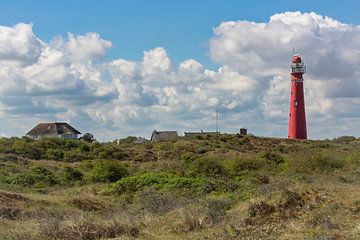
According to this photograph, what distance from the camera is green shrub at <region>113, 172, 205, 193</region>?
24.7 m

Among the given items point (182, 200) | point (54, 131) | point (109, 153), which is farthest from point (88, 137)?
point (182, 200)

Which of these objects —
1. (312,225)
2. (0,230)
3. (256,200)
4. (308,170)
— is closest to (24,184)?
(308,170)

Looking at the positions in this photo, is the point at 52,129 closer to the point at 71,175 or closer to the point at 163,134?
the point at 163,134

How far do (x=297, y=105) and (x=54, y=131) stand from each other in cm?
3779

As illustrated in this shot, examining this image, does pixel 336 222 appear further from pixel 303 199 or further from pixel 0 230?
pixel 0 230

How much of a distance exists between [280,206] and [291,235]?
2.36 m

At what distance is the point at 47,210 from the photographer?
18234 mm

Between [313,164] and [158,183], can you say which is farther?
[313,164]

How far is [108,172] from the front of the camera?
1294 inches

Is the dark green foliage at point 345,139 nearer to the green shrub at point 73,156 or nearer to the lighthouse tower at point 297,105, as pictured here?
the lighthouse tower at point 297,105

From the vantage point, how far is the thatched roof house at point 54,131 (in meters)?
77.2

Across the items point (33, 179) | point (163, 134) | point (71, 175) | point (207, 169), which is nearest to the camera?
point (207, 169)

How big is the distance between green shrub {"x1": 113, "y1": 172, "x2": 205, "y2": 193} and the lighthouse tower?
31.6 m

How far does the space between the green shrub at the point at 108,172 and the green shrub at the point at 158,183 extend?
5.71 metres
